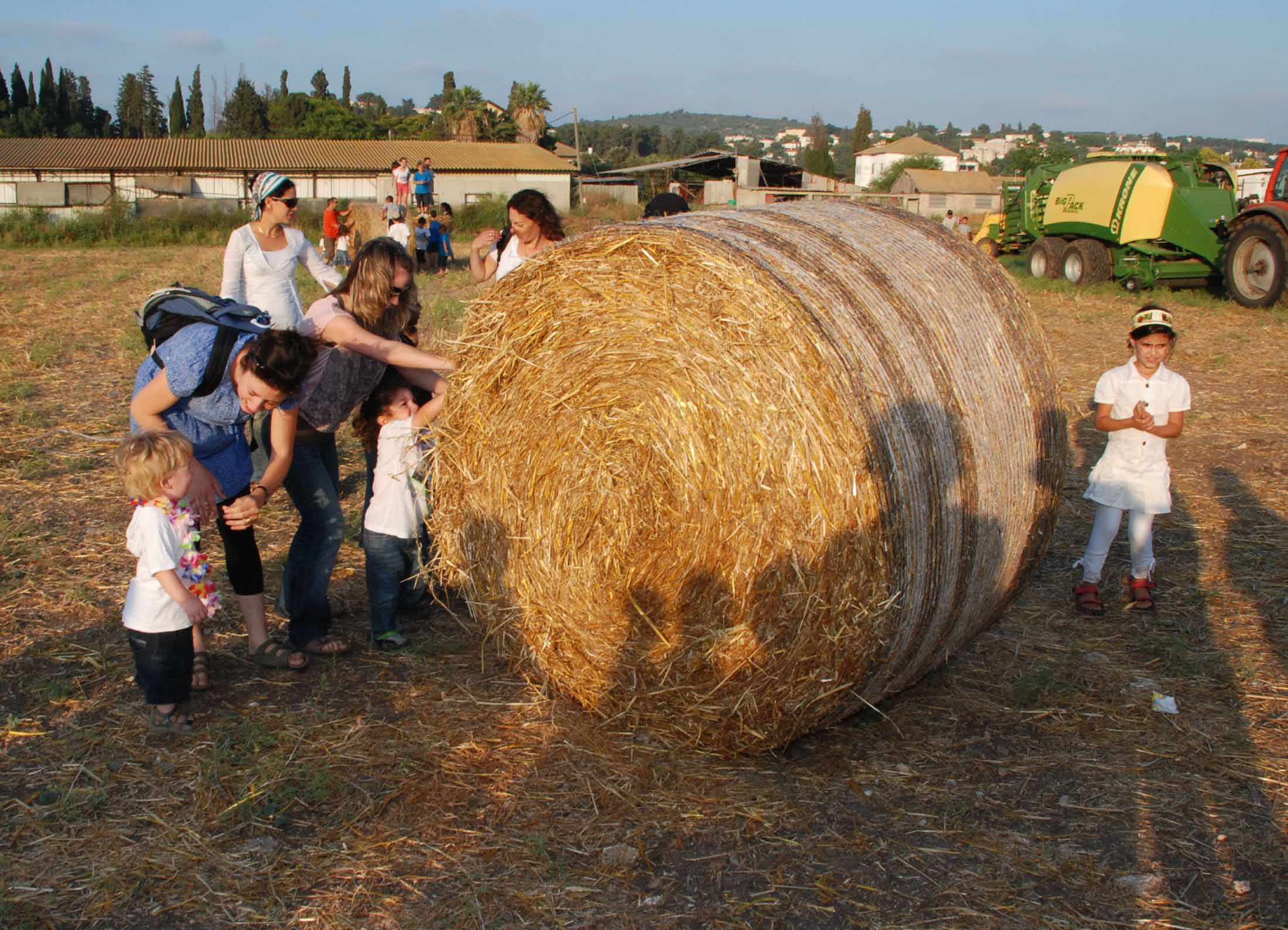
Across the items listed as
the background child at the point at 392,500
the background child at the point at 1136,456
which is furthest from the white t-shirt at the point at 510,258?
the background child at the point at 1136,456

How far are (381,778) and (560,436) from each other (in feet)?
4.66

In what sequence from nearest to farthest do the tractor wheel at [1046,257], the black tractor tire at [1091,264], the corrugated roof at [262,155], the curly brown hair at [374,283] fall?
the curly brown hair at [374,283] → the black tractor tire at [1091,264] → the tractor wheel at [1046,257] → the corrugated roof at [262,155]

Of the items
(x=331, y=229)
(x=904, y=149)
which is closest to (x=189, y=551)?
(x=331, y=229)

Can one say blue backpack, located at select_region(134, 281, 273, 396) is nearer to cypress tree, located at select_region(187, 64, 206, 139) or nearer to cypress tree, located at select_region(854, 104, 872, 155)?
cypress tree, located at select_region(187, 64, 206, 139)

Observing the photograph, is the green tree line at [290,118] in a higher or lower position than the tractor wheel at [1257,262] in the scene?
higher

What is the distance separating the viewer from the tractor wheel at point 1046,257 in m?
18.7

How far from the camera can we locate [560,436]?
4.11 meters

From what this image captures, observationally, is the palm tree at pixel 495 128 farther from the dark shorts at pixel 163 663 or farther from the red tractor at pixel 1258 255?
the dark shorts at pixel 163 663

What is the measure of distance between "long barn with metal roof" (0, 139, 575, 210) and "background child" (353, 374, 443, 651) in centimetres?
3836

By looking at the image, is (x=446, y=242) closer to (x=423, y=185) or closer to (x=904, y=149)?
(x=423, y=185)

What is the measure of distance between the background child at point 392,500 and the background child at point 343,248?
1680 cm

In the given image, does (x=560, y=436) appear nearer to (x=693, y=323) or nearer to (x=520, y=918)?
(x=693, y=323)

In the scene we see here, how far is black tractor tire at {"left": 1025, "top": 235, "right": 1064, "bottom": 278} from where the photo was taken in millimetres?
18734

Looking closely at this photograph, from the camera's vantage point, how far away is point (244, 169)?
45812mm
